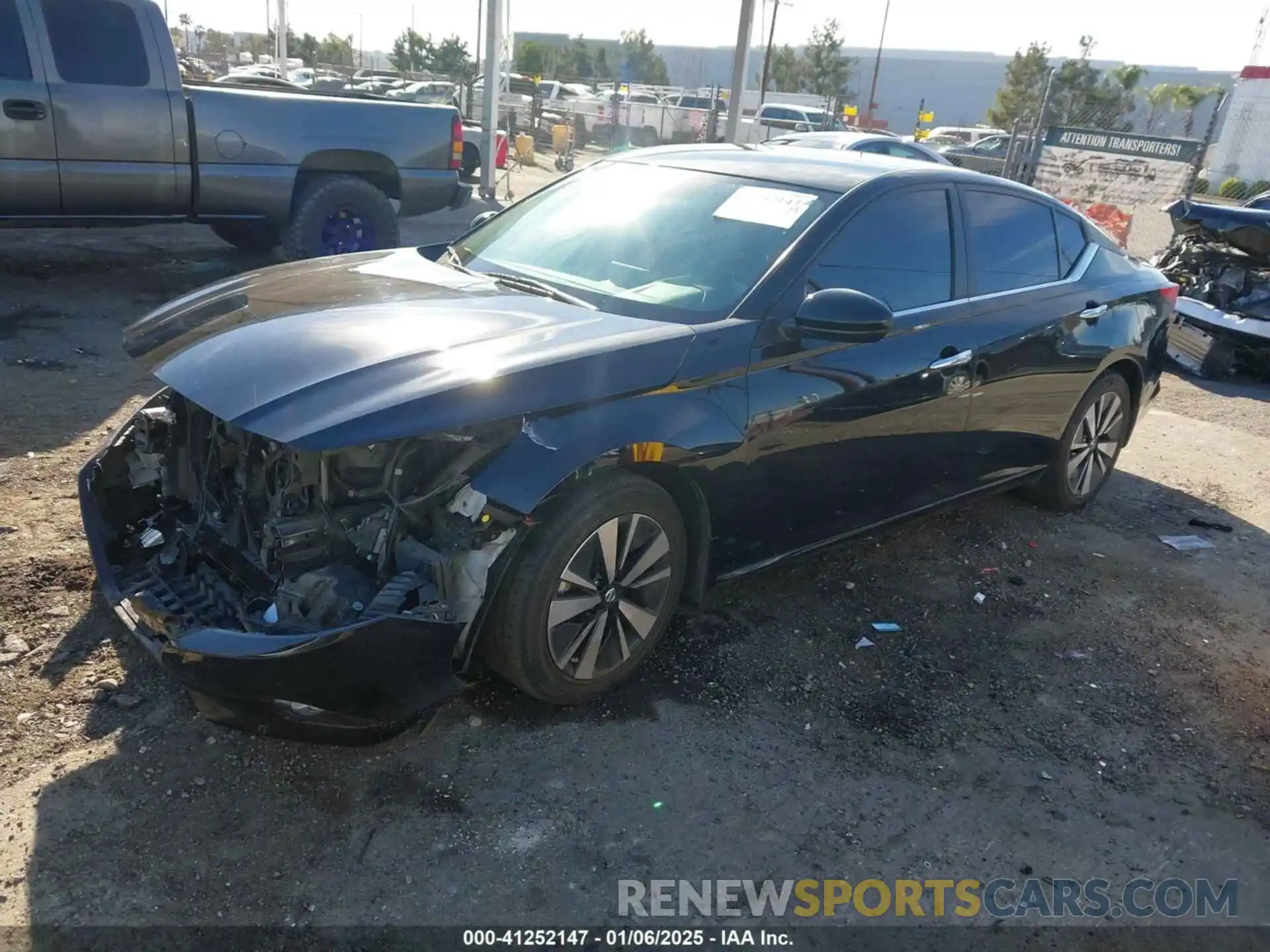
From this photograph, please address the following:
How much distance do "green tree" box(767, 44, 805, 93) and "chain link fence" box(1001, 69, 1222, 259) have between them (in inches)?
1820

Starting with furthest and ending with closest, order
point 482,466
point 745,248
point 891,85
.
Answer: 1. point 891,85
2. point 745,248
3. point 482,466

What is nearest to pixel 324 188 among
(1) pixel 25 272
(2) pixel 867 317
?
(1) pixel 25 272

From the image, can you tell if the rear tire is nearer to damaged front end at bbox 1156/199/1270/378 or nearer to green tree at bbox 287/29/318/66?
damaged front end at bbox 1156/199/1270/378

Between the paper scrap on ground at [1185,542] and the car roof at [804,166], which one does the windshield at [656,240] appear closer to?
the car roof at [804,166]

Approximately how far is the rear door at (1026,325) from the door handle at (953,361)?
0.08 m

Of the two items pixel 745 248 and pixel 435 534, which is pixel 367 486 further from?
pixel 745 248

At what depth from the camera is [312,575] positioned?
288cm

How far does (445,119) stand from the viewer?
348 inches

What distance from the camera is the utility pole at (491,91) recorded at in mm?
14523

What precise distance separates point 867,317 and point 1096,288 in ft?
7.63

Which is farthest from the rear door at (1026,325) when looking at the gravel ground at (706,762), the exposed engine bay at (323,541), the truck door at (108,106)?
the truck door at (108,106)

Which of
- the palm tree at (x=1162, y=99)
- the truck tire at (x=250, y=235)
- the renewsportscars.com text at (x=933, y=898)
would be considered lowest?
the renewsportscars.com text at (x=933, y=898)

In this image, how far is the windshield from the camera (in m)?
3.61

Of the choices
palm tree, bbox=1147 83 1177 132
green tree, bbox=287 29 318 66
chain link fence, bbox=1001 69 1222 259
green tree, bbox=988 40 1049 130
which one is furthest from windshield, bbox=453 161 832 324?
green tree, bbox=287 29 318 66
